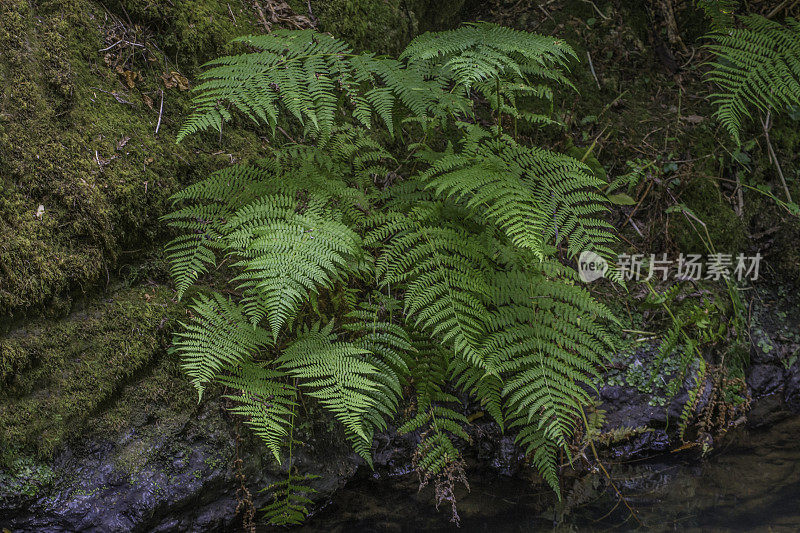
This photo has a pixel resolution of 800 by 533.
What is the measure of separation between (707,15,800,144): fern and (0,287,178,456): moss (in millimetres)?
4013

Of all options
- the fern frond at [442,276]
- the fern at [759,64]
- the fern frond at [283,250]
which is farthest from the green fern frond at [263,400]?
the fern at [759,64]

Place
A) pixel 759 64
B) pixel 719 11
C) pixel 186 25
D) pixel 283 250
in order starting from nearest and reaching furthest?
pixel 283 250 < pixel 186 25 < pixel 759 64 < pixel 719 11

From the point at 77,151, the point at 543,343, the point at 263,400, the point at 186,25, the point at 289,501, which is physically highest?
the point at 186,25

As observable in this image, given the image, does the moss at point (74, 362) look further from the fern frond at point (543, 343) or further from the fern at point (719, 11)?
the fern at point (719, 11)

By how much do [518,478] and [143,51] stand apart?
340 cm

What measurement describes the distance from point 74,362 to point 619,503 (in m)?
2.95

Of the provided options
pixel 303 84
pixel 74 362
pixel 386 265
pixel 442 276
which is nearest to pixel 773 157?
pixel 442 276

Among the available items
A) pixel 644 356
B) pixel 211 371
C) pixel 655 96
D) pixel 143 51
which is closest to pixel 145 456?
pixel 211 371

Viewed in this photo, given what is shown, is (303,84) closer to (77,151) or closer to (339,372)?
(77,151)

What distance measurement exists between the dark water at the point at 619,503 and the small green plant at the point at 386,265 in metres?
0.23

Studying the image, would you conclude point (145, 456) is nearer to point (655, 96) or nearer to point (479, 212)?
point (479, 212)

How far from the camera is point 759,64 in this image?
4.07 metres

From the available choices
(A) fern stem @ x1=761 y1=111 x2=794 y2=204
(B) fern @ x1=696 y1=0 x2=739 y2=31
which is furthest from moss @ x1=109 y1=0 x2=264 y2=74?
(A) fern stem @ x1=761 y1=111 x2=794 y2=204

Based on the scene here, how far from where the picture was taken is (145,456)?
261cm
